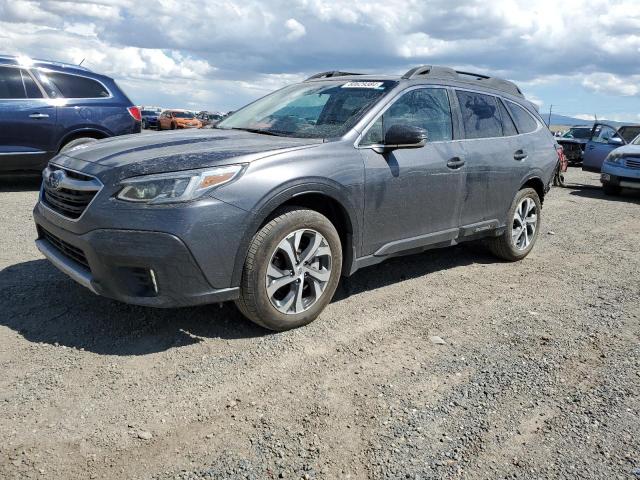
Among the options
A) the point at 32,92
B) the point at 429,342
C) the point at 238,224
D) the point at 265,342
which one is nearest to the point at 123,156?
the point at 238,224

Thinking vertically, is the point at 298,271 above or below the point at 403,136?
below

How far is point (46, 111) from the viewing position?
8.30 m

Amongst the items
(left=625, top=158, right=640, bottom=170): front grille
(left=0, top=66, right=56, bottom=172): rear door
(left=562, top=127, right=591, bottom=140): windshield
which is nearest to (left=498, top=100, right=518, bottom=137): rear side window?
(left=0, top=66, right=56, bottom=172): rear door

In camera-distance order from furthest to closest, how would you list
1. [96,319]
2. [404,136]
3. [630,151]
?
[630,151]
[404,136]
[96,319]

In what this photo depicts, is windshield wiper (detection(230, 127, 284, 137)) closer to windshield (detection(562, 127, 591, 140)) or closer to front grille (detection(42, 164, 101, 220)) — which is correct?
front grille (detection(42, 164, 101, 220))

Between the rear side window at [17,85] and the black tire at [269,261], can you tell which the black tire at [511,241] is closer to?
the black tire at [269,261]

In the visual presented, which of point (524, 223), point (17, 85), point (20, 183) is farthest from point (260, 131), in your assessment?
point (20, 183)

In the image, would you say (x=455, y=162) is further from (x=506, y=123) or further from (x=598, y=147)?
(x=598, y=147)

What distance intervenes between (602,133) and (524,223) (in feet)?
38.1

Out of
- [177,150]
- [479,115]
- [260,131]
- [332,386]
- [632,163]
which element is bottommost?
[332,386]

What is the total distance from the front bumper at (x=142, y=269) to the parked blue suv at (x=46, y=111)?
5.28m

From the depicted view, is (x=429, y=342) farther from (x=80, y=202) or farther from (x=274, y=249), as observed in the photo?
(x=80, y=202)

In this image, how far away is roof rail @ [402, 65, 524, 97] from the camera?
470 cm

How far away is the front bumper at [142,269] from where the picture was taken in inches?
124
